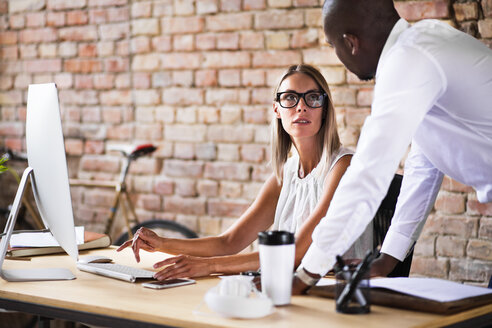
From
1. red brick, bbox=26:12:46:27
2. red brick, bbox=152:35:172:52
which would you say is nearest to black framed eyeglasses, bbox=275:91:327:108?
red brick, bbox=152:35:172:52

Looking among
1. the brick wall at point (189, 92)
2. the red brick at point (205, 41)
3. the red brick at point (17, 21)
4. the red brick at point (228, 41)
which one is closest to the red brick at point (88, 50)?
the brick wall at point (189, 92)

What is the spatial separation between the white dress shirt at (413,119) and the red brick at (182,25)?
2.17m

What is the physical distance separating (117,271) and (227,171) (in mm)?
1851

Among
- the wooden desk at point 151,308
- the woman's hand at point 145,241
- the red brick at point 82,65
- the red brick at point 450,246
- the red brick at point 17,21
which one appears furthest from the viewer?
the red brick at point 17,21

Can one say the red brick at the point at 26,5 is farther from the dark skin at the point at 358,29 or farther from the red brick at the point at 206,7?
the dark skin at the point at 358,29

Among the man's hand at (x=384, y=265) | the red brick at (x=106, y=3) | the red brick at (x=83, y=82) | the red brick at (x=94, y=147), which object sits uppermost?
the red brick at (x=106, y=3)

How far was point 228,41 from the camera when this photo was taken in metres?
3.64

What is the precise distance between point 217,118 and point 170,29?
565mm

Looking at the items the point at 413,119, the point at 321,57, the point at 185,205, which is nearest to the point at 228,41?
the point at 321,57

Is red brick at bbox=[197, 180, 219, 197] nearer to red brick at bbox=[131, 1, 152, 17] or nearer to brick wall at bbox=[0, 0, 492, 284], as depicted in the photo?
brick wall at bbox=[0, 0, 492, 284]

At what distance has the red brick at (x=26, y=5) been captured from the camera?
4.29 metres

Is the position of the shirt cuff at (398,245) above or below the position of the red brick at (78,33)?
below

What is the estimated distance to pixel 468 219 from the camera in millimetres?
3016

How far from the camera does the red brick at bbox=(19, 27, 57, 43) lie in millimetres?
4258
